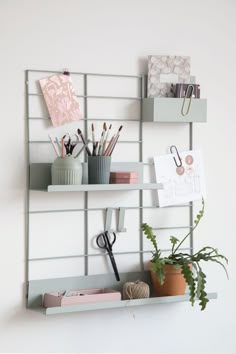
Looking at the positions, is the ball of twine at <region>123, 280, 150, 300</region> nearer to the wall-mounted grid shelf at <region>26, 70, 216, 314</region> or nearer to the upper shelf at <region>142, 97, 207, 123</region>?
the wall-mounted grid shelf at <region>26, 70, 216, 314</region>

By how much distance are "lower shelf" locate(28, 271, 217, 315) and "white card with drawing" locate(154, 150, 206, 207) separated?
0.30 meters

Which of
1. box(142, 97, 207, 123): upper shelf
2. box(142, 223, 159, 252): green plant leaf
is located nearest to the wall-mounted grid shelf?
box(142, 97, 207, 123): upper shelf

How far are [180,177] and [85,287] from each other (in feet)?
1.74

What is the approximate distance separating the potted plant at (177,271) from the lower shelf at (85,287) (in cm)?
4

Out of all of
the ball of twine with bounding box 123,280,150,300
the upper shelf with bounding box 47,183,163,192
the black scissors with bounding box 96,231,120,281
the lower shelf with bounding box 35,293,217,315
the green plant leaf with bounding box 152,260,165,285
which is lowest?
the lower shelf with bounding box 35,293,217,315

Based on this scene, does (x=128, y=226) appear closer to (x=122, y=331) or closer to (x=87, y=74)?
(x=122, y=331)

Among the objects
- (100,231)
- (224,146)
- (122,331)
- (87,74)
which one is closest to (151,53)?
(87,74)

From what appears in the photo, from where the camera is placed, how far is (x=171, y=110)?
107 inches

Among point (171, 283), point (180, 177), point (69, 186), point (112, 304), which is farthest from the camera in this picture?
point (180, 177)

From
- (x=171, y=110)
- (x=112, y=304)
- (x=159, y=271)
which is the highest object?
(x=171, y=110)

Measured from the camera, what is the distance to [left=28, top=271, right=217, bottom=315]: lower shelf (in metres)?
2.55

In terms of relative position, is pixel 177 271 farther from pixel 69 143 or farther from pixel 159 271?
pixel 69 143

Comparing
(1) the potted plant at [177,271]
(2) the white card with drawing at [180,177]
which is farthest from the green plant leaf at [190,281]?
(2) the white card with drawing at [180,177]

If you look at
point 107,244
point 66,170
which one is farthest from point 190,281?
point 66,170
